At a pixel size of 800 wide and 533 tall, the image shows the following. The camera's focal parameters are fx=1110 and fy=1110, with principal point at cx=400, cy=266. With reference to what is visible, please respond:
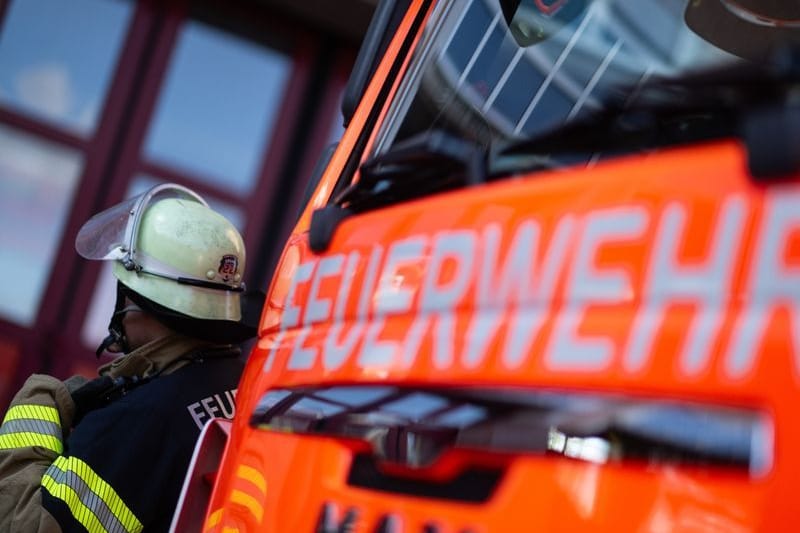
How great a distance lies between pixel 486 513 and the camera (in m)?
1.46

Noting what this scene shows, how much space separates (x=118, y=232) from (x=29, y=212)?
420cm

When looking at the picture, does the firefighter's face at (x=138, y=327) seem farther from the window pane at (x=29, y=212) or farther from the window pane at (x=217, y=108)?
the window pane at (x=217, y=108)

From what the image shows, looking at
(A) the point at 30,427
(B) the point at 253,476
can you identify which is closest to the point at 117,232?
(A) the point at 30,427

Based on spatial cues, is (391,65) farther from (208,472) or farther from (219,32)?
(219,32)

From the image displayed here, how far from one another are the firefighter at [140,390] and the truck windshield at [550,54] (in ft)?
3.89

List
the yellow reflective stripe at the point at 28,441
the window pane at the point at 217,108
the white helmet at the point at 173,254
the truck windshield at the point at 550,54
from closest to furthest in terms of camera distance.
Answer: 1. the truck windshield at the point at 550,54
2. the yellow reflective stripe at the point at 28,441
3. the white helmet at the point at 173,254
4. the window pane at the point at 217,108

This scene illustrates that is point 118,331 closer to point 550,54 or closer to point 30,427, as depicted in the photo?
point 30,427

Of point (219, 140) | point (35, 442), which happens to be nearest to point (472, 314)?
point (35, 442)

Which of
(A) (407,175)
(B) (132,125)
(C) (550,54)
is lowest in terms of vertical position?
(A) (407,175)

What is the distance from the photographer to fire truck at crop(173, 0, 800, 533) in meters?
1.27

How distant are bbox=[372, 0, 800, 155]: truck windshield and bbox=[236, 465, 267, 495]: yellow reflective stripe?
0.68 m

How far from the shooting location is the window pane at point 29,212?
726cm

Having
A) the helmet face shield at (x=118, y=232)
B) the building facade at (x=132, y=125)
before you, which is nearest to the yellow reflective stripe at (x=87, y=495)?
the helmet face shield at (x=118, y=232)

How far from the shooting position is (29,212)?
7.32 m
